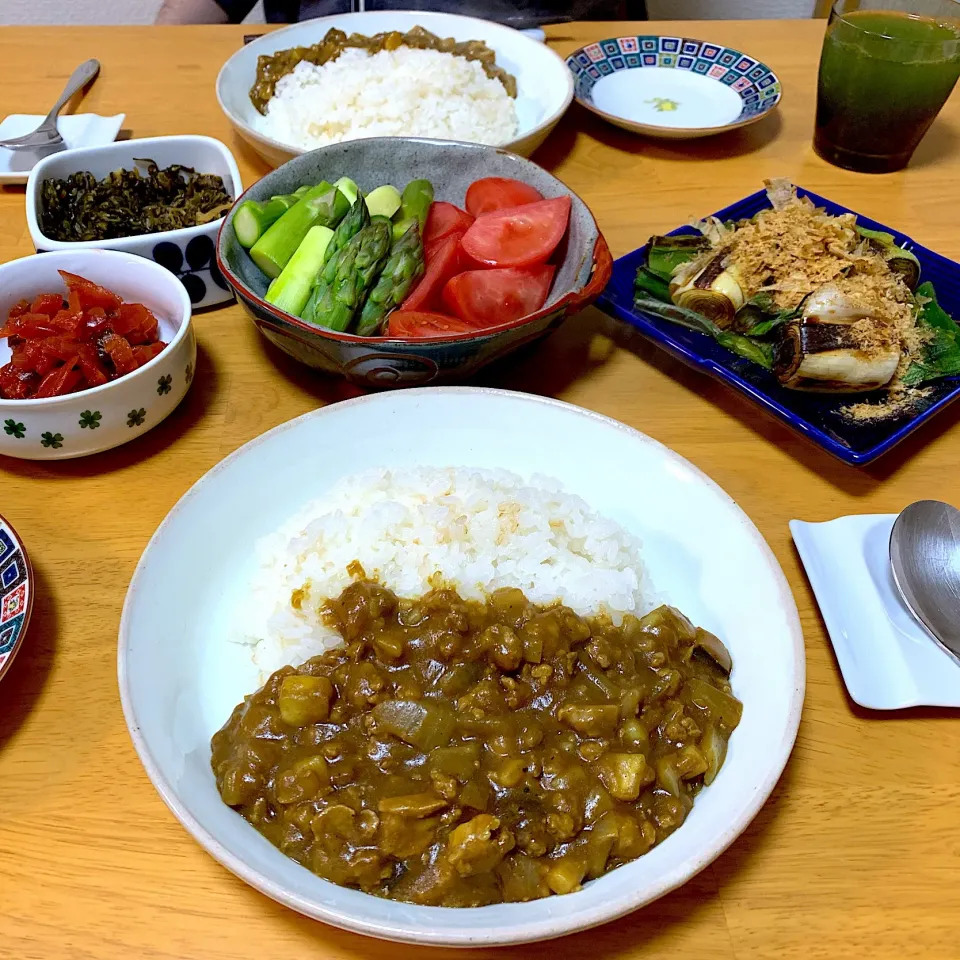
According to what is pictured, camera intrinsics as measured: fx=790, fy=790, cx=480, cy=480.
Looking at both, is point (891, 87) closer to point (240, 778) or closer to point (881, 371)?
point (881, 371)

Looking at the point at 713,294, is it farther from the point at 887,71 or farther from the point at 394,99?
the point at 394,99

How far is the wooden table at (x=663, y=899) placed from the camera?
1.35 m

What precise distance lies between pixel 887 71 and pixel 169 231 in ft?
8.59

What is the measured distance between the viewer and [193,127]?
11.4 ft

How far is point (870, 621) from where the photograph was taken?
5.72ft

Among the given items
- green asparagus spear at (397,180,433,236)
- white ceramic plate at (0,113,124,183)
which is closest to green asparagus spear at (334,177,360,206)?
green asparagus spear at (397,180,433,236)

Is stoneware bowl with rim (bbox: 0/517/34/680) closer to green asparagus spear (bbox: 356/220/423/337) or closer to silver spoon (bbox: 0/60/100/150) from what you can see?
green asparagus spear (bbox: 356/220/423/337)

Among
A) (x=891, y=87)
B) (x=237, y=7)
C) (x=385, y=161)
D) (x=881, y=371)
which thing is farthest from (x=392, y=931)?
(x=237, y=7)

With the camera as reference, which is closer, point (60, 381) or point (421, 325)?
point (60, 381)

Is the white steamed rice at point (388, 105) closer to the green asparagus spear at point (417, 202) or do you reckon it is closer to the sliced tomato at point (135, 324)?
the green asparagus spear at point (417, 202)

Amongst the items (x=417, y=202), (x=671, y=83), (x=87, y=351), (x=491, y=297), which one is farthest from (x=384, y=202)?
(x=671, y=83)

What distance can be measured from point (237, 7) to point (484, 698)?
443 cm

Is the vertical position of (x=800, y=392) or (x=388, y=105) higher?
(x=388, y=105)

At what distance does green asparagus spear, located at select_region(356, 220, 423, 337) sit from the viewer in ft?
7.27
